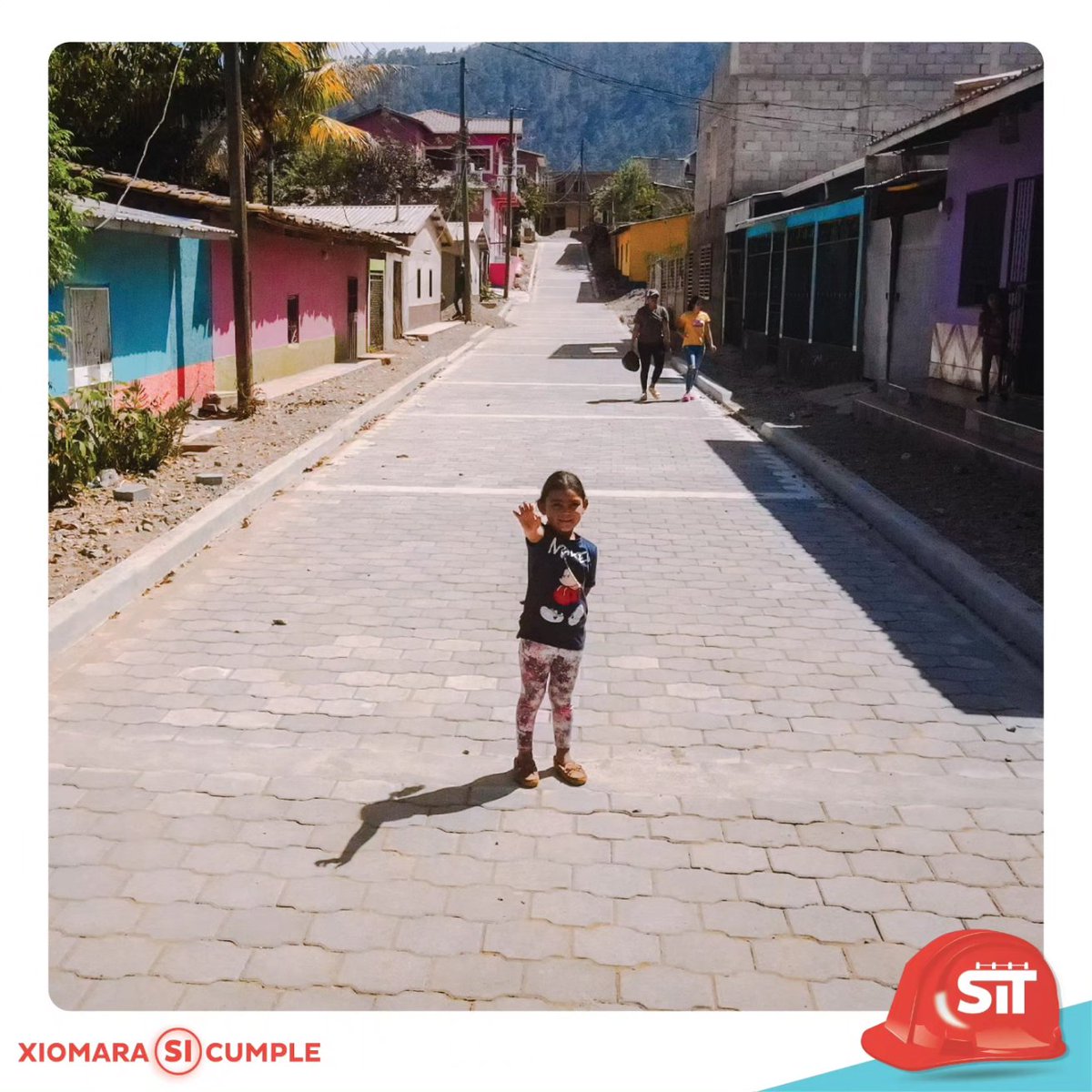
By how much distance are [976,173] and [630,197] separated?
153 ft

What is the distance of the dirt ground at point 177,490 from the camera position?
652cm

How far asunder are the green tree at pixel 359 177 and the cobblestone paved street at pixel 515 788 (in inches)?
1312

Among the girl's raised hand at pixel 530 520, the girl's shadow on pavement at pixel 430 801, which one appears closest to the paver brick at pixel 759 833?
the girl's shadow on pavement at pixel 430 801

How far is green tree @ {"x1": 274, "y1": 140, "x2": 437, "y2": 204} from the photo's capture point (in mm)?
38094

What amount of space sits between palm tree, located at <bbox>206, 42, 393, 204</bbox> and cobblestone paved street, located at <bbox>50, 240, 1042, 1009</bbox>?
12.0 meters

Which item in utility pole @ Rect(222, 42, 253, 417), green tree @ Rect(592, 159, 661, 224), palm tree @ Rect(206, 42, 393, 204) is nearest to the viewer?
utility pole @ Rect(222, 42, 253, 417)

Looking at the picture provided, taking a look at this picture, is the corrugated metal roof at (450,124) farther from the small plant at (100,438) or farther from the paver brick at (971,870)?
the paver brick at (971,870)

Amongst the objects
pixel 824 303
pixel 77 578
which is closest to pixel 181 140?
pixel 824 303

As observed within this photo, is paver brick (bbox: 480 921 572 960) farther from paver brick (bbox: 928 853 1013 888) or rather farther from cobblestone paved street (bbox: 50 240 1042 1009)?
paver brick (bbox: 928 853 1013 888)

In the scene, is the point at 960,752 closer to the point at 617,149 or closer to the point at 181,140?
the point at 181,140

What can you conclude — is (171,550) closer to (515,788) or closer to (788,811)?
(515,788)

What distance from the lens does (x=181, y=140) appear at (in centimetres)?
2248

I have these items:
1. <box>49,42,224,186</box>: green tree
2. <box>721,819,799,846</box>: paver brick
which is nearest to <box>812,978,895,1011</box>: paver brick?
<box>721,819,799,846</box>: paver brick

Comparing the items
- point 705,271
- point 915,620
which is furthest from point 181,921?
point 705,271
